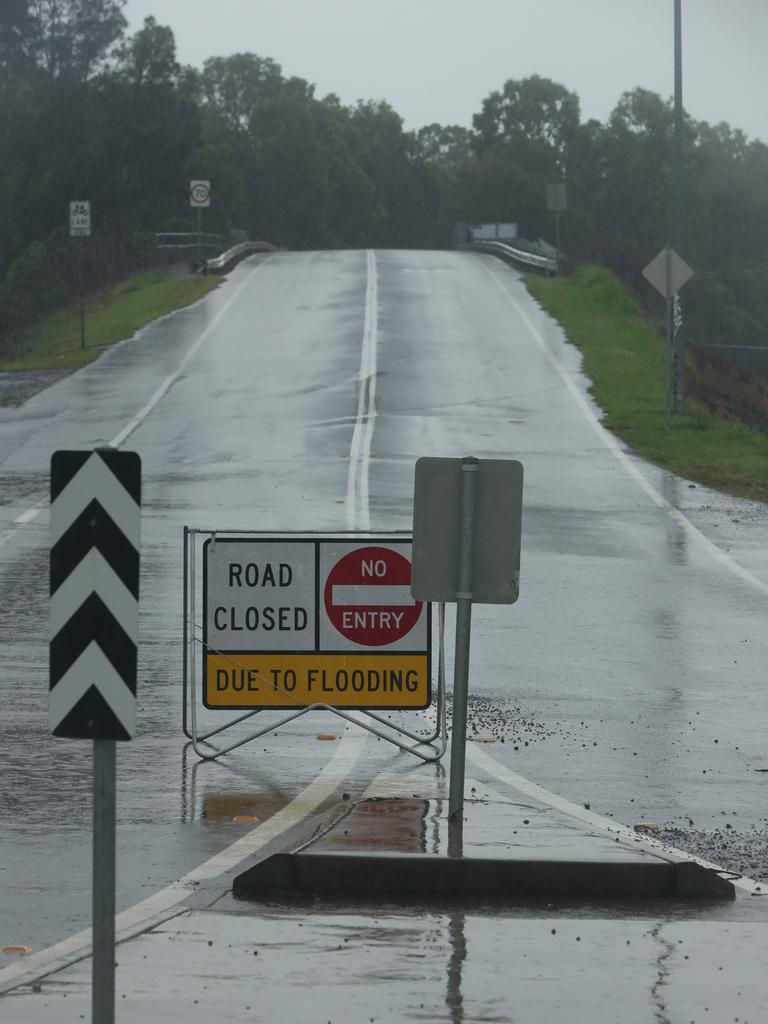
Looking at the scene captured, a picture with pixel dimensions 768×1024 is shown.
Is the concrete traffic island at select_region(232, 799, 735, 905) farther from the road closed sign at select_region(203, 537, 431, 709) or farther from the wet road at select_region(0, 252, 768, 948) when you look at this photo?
the road closed sign at select_region(203, 537, 431, 709)

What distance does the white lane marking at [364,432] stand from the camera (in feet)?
74.7

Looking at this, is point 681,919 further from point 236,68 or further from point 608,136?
point 236,68

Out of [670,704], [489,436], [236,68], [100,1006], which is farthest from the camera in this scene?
[236,68]

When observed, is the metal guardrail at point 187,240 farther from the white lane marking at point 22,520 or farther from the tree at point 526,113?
the tree at point 526,113

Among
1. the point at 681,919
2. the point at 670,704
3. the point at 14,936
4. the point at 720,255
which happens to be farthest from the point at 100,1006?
the point at 720,255

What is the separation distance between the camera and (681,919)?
7988 mm

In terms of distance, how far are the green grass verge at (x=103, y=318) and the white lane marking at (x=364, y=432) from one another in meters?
5.91

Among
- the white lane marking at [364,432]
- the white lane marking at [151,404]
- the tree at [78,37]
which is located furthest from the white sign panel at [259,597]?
the tree at [78,37]

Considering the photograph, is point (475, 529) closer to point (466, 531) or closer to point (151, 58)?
point (466, 531)

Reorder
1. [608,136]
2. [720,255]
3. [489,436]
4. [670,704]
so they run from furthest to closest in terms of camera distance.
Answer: [608,136], [720,255], [489,436], [670,704]

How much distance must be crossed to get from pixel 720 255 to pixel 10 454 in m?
117

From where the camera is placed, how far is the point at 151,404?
34094 millimetres

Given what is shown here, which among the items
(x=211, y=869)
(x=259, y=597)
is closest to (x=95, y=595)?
(x=211, y=869)

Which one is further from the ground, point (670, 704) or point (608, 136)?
point (608, 136)
